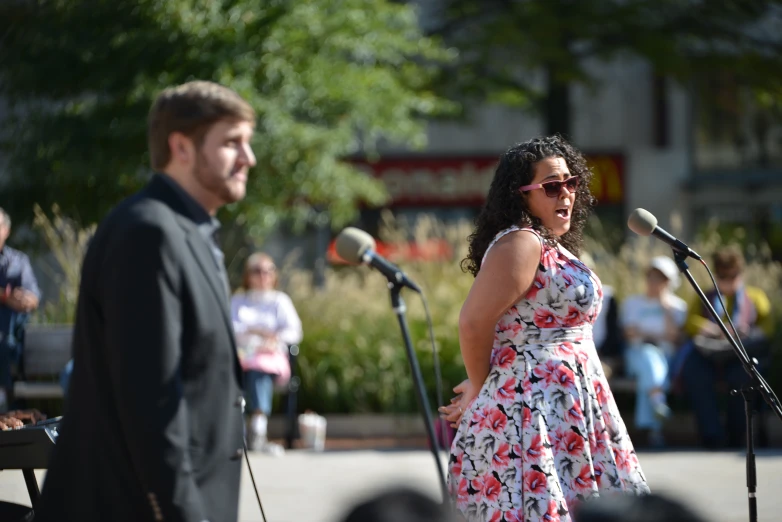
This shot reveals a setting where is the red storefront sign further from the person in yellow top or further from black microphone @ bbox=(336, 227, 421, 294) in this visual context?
black microphone @ bbox=(336, 227, 421, 294)

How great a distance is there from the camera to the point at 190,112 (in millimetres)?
2865

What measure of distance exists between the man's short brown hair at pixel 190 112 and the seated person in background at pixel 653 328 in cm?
807

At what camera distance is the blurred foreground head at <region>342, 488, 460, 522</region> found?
2496 millimetres

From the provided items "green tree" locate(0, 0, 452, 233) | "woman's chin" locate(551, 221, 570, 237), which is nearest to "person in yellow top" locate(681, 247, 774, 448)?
"green tree" locate(0, 0, 452, 233)

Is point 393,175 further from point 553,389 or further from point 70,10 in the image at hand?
point 553,389

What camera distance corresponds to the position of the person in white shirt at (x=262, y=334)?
10.4 metres

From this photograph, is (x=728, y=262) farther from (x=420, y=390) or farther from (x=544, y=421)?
(x=544, y=421)

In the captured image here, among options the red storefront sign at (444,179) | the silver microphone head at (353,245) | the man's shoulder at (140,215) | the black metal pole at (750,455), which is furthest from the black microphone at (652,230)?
the red storefront sign at (444,179)

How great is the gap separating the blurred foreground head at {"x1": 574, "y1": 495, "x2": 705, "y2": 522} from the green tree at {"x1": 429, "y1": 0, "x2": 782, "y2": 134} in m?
14.4

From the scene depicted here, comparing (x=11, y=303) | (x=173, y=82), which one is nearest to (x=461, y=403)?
(x=11, y=303)

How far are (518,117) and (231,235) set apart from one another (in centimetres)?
1477

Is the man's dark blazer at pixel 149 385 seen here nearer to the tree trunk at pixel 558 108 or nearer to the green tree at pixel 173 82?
the green tree at pixel 173 82

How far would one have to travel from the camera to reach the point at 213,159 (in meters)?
2.90

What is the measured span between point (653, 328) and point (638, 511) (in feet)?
27.9
